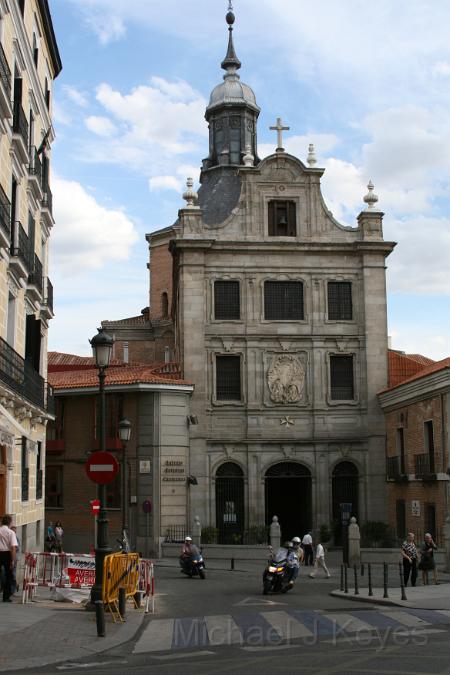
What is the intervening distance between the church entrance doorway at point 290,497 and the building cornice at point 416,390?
4978 mm

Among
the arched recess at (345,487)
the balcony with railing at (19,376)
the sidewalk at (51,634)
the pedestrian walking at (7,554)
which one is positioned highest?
the balcony with railing at (19,376)

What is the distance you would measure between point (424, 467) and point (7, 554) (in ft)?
72.8

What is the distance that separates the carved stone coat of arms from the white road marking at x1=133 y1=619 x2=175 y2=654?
26.1m

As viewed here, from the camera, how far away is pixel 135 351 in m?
61.8

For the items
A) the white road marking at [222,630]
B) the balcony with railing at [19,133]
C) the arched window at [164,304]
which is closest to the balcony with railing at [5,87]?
the balcony with railing at [19,133]

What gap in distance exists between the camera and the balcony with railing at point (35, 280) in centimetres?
2566

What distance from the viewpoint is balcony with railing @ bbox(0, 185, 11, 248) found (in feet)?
68.1

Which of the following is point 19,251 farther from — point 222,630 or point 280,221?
point 280,221

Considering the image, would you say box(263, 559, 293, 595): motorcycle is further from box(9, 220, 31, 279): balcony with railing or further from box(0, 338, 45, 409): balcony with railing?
box(9, 220, 31, 279): balcony with railing

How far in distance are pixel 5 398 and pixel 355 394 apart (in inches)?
961

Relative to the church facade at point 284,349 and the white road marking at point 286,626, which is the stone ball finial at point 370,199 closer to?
the church facade at point 284,349

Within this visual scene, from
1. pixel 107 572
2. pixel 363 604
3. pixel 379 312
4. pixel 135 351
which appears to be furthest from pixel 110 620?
pixel 135 351

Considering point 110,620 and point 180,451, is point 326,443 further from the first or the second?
point 110,620

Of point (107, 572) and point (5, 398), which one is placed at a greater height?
point (5, 398)
